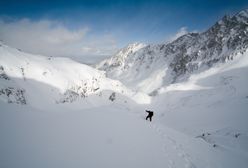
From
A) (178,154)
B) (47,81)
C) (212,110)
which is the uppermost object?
(47,81)

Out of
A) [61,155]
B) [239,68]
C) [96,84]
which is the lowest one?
[61,155]

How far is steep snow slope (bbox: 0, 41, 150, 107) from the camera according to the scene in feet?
169

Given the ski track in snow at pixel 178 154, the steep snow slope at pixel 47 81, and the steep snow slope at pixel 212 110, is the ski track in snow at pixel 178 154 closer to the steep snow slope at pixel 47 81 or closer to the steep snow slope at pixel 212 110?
the steep snow slope at pixel 212 110

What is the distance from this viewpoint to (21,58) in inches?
2554

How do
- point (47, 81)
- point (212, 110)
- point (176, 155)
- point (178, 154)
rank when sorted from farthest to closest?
1. point (47, 81)
2. point (212, 110)
3. point (178, 154)
4. point (176, 155)

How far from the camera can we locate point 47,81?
218 feet

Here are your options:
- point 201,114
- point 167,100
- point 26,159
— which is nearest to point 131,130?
point 26,159

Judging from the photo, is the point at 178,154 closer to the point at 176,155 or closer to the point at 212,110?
the point at 176,155

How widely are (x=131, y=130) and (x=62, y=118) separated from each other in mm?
3609

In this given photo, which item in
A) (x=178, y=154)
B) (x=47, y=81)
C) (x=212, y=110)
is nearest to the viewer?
(x=178, y=154)

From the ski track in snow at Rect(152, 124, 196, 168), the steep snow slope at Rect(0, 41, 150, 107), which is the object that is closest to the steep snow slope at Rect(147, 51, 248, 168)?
the ski track in snow at Rect(152, 124, 196, 168)

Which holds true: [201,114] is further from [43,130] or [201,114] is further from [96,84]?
[43,130]

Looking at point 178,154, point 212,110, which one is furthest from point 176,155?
point 212,110

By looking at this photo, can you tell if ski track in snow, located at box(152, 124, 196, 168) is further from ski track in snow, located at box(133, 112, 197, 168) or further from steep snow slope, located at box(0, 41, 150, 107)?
steep snow slope, located at box(0, 41, 150, 107)
